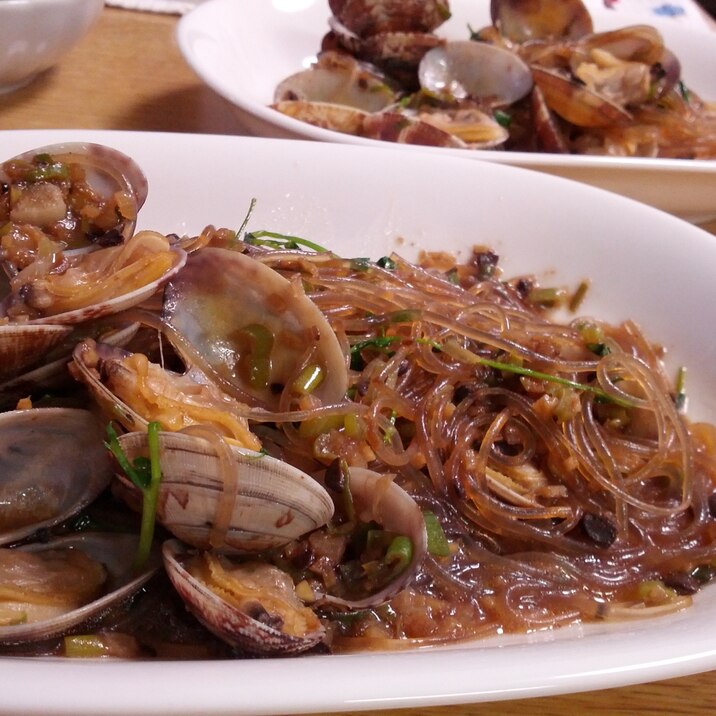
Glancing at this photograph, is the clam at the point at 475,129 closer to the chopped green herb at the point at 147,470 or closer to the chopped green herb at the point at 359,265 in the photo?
the chopped green herb at the point at 359,265

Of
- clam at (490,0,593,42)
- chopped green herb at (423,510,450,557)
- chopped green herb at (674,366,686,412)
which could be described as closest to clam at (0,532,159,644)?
chopped green herb at (423,510,450,557)

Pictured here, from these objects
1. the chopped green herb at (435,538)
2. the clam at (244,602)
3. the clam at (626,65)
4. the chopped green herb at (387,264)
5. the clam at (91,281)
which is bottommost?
the chopped green herb at (435,538)

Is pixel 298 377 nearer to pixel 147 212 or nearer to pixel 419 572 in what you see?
pixel 419 572

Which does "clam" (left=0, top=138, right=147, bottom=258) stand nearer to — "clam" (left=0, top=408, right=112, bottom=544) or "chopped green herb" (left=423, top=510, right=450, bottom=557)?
"clam" (left=0, top=408, right=112, bottom=544)

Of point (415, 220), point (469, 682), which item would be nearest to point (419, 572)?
point (469, 682)

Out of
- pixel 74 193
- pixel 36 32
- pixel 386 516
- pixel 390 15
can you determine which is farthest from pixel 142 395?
pixel 390 15

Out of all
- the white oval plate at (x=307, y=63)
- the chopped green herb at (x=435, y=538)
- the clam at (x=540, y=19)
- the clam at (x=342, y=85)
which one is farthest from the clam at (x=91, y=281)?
the clam at (x=540, y=19)

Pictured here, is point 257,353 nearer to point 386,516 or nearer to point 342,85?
point 386,516
